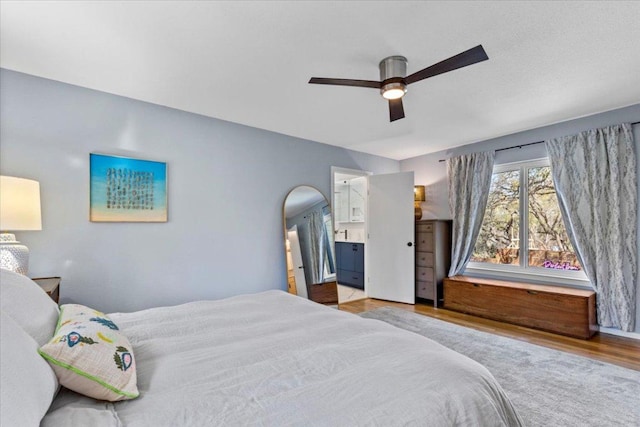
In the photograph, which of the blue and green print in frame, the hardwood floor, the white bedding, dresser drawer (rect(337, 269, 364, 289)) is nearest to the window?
the hardwood floor

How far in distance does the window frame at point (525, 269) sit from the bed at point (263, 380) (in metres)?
3.34

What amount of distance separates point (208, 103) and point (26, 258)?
193 centimetres

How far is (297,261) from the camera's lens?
405 cm

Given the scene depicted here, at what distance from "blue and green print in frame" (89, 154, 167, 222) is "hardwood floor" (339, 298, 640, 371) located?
3.55m

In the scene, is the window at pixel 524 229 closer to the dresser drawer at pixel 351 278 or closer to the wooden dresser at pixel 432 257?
the wooden dresser at pixel 432 257

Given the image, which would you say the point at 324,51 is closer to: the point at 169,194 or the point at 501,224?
the point at 169,194

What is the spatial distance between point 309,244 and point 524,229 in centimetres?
289

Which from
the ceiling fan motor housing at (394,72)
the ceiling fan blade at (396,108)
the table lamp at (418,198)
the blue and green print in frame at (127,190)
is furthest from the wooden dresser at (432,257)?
the blue and green print in frame at (127,190)

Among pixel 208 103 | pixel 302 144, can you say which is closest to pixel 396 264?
pixel 302 144

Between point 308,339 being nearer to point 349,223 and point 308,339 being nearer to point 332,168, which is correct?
point 332,168

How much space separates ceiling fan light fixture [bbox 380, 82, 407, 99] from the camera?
7.29 ft

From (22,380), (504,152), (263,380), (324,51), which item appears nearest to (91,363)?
(22,380)

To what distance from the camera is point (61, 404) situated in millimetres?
919

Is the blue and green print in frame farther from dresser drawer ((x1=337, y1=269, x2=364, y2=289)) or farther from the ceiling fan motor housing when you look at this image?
dresser drawer ((x1=337, y1=269, x2=364, y2=289))
